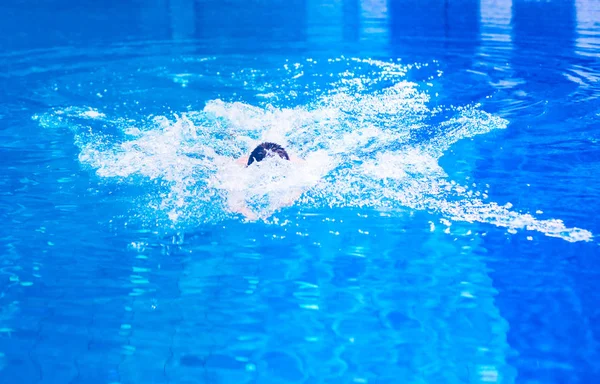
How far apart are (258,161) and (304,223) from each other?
721mm

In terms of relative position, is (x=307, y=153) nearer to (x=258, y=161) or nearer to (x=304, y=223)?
(x=258, y=161)

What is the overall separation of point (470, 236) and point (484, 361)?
46.3 inches

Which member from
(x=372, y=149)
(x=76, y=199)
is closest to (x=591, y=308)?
(x=372, y=149)

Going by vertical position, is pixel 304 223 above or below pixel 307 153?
below

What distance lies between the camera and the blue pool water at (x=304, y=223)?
3082mm

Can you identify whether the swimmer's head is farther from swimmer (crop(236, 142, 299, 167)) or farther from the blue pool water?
the blue pool water

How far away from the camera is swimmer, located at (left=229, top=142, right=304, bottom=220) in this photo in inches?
172

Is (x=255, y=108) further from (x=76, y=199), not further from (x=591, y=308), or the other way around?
(x=591, y=308)

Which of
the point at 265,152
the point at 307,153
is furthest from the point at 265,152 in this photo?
the point at 307,153

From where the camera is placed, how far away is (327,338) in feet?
10.4

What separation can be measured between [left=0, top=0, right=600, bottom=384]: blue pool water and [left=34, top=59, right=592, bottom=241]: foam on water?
23 mm

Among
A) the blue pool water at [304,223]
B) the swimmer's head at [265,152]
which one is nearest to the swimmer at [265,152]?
the swimmer's head at [265,152]

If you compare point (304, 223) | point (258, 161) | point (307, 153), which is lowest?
point (304, 223)

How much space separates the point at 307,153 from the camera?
538cm
